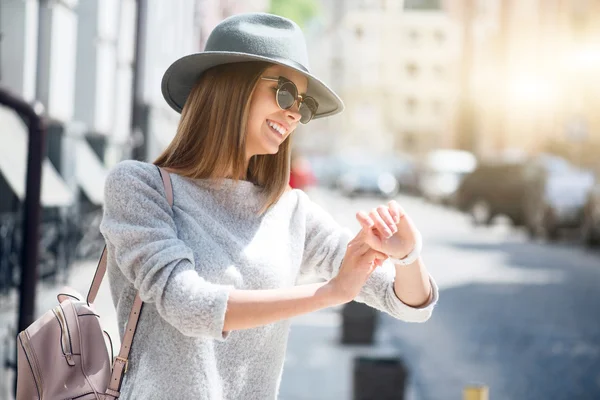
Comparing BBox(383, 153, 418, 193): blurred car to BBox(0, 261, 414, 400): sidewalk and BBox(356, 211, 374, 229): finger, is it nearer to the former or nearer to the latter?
BBox(0, 261, 414, 400): sidewalk

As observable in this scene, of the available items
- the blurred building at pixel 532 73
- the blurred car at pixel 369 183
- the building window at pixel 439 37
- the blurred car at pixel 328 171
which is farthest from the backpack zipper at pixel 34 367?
the building window at pixel 439 37

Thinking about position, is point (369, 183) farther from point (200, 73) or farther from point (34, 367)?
point (34, 367)

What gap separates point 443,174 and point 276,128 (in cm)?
3847

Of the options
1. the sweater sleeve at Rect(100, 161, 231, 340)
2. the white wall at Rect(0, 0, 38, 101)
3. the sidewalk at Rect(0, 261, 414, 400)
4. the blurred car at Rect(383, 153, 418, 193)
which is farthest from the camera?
the blurred car at Rect(383, 153, 418, 193)

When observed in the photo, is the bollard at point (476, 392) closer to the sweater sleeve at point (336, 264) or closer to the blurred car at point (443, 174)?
the sweater sleeve at point (336, 264)

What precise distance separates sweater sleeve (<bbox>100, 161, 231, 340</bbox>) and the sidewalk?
9.07 ft

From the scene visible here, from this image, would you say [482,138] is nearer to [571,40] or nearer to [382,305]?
[571,40]

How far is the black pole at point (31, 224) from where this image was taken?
466 cm

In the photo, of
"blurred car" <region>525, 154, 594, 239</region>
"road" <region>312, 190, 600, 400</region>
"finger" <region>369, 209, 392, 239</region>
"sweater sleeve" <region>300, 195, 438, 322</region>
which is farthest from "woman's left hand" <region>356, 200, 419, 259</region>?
"blurred car" <region>525, 154, 594, 239</region>

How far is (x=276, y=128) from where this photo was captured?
7.50ft

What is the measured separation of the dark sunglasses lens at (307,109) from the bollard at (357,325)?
23.1 feet

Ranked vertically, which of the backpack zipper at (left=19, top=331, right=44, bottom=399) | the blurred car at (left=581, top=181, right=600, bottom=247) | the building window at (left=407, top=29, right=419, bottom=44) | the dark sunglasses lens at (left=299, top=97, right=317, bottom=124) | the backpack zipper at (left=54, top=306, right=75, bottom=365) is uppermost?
the dark sunglasses lens at (left=299, top=97, right=317, bottom=124)

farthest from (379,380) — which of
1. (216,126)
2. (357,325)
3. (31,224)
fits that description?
(216,126)

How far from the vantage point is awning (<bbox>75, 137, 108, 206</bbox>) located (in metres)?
13.4
